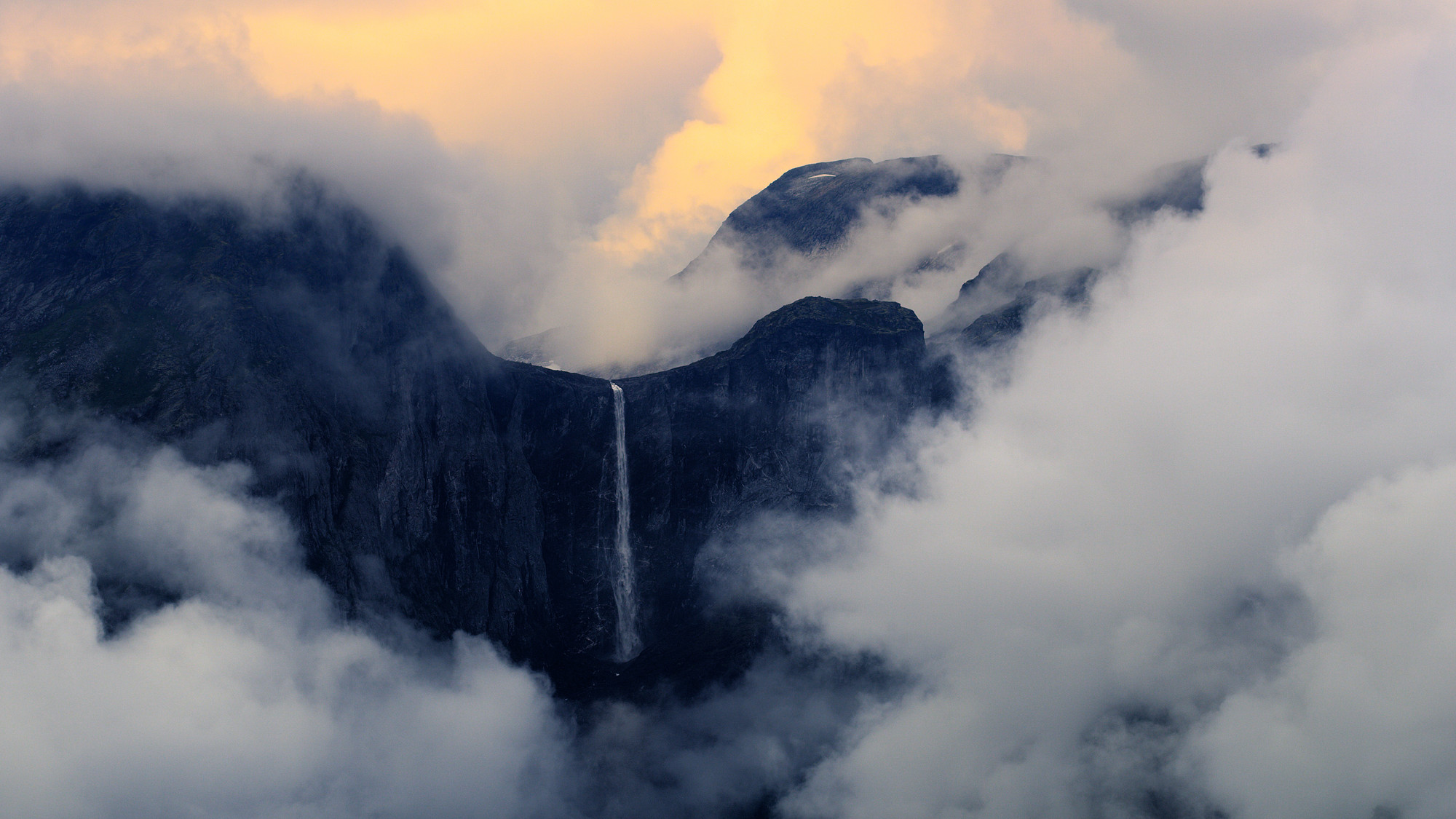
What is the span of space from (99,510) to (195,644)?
99.2 ft

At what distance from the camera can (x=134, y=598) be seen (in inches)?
7677

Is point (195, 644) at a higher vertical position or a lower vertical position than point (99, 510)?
lower

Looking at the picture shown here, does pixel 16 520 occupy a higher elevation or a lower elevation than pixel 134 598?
higher

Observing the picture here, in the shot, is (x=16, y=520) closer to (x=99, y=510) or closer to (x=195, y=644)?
(x=99, y=510)

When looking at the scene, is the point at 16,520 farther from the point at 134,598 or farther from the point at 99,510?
the point at 134,598

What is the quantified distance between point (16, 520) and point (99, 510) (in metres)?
13.5

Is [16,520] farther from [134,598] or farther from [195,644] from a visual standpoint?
[195,644]

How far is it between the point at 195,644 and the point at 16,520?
38.5 metres

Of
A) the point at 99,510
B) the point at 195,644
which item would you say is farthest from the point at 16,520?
the point at 195,644

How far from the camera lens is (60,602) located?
19025 centimetres

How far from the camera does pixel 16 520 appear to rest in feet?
643

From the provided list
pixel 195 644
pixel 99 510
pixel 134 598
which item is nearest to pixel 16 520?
pixel 99 510

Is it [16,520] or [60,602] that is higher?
[16,520]

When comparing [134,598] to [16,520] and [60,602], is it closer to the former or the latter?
[60,602]
